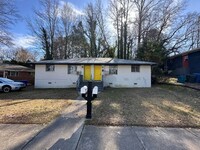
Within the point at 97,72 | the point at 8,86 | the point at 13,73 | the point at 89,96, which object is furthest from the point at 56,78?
the point at 89,96

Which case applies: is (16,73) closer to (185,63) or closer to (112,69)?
(112,69)

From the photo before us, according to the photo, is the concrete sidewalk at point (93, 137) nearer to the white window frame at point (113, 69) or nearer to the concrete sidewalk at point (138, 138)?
the concrete sidewalk at point (138, 138)

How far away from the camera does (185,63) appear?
25.9 metres

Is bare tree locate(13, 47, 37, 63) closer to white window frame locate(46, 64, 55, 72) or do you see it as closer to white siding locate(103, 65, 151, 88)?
white window frame locate(46, 64, 55, 72)

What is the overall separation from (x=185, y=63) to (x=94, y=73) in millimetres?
11999

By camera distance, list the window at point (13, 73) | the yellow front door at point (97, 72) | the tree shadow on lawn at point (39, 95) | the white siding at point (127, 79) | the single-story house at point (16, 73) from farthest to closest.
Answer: the window at point (13, 73) → the single-story house at point (16, 73) → the yellow front door at point (97, 72) → the white siding at point (127, 79) → the tree shadow on lawn at point (39, 95)

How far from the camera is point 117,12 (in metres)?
35.6

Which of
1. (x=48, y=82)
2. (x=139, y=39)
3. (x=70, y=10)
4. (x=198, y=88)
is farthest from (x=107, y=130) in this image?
(x=70, y=10)

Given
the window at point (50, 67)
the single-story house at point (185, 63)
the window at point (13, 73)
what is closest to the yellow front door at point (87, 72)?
the window at point (50, 67)

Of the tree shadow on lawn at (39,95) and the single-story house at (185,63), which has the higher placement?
the single-story house at (185,63)

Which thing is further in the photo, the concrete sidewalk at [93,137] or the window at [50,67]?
the window at [50,67]

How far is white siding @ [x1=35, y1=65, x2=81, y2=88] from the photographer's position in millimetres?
21688

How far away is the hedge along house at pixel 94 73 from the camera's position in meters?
21.5

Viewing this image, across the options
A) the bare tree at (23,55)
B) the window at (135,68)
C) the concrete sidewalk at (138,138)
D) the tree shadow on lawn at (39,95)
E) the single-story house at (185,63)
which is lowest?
the concrete sidewalk at (138,138)
